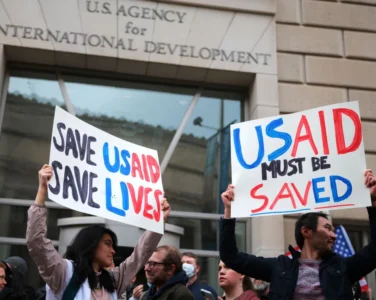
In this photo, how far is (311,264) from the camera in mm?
3764

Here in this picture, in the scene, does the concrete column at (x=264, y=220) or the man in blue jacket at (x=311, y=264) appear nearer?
the man in blue jacket at (x=311, y=264)

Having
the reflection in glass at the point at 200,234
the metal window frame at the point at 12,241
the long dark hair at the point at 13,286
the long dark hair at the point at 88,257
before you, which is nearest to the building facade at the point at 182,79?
the reflection in glass at the point at 200,234

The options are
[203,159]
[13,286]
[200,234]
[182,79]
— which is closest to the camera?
[13,286]

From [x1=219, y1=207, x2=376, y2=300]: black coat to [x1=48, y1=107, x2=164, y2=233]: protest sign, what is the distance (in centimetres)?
56

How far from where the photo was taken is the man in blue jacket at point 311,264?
3.59 meters

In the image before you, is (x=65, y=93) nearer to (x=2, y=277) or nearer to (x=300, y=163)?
(x=2, y=277)

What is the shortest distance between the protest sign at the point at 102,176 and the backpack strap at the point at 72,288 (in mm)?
544

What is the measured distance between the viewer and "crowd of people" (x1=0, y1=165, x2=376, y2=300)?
341cm

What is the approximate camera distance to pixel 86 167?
4.11m

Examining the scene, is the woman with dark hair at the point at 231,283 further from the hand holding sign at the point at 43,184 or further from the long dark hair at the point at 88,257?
the hand holding sign at the point at 43,184

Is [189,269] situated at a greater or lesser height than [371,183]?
lesser

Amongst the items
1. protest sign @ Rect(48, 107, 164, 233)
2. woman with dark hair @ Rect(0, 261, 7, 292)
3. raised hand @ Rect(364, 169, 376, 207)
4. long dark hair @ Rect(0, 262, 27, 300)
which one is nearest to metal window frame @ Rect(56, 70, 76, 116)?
long dark hair @ Rect(0, 262, 27, 300)

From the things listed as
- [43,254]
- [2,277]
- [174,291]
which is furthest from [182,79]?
[43,254]

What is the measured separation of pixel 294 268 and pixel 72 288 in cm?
150
